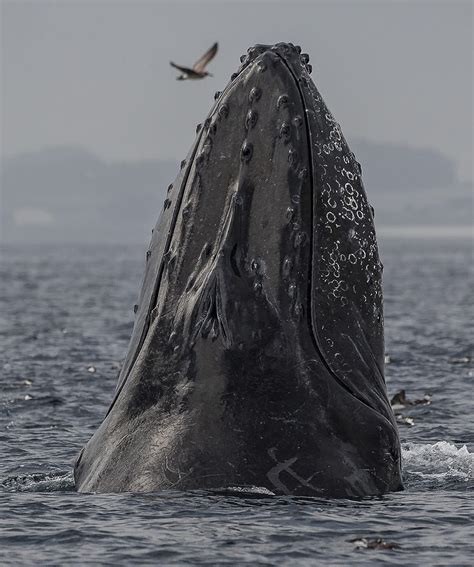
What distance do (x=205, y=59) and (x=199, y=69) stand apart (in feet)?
1.64

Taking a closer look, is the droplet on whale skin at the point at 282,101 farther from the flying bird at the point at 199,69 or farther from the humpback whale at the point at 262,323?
the flying bird at the point at 199,69

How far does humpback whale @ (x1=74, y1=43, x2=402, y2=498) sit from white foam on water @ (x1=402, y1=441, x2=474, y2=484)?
206 cm

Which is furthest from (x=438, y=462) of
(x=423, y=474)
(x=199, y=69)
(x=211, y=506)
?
(x=199, y=69)

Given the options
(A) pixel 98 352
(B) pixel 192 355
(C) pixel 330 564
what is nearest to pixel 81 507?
(B) pixel 192 355

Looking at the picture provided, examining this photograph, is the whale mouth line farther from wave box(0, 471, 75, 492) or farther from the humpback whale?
wave box(0, 471, 75, 492)

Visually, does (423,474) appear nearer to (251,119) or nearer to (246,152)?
(246,152)

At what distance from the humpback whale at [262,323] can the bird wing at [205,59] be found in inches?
731

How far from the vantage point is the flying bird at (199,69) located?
2853 cm

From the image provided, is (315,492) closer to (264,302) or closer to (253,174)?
(264,302)

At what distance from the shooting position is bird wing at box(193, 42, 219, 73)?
95.0ft

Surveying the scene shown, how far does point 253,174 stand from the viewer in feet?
33.6

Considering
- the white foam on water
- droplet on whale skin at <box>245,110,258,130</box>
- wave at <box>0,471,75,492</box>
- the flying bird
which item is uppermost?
the flying bird

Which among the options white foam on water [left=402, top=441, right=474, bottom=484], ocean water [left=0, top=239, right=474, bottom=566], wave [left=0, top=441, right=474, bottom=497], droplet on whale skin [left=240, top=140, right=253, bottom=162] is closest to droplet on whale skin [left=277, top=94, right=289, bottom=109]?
droplet on whale skin [left=240, top=140, right=253, bottom=162]

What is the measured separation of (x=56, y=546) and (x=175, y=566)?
1.15 m
